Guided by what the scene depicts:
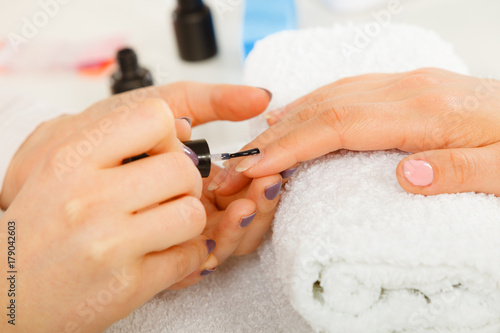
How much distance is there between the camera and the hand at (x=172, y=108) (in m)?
0.63

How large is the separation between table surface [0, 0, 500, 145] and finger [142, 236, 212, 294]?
438 mm

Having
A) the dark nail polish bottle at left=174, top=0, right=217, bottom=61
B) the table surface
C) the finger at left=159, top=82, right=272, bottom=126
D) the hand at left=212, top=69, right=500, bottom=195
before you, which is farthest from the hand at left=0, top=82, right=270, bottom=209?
the dark nail polish bottle at left=174, top=0, right=217, bottom=61

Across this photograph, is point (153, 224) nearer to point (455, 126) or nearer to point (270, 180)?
point (270, 180)

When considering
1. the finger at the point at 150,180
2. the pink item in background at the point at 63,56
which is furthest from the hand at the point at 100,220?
the pink item in background at the point at 63,56

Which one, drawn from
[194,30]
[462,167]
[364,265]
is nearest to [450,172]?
[462,167]

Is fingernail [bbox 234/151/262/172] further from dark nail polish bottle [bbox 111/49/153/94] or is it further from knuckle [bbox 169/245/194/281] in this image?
dark nail polish bottle [bbox 111/49/153/94]

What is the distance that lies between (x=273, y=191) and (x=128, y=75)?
0.54m

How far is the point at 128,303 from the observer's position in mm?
421

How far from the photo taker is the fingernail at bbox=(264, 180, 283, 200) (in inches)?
19.1

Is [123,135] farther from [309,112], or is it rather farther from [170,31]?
[170,31]

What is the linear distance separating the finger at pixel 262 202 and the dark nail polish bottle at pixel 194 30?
64 centimetres

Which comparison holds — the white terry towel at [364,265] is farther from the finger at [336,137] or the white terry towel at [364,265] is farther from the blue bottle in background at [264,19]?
the blue bottle in background at [264,19]

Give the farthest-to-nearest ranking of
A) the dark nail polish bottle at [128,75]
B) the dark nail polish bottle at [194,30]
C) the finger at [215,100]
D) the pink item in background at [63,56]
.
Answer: the pink item in background at [63,56] < the dark nail polish bottle at [194,30] < the dark nail polish bottle at [128,75] < the finger at [215,100]

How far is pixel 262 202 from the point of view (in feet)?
1.62
